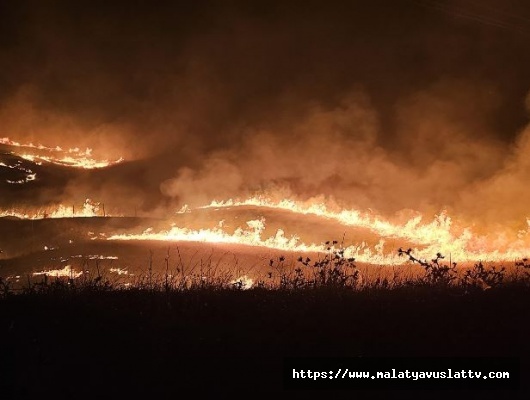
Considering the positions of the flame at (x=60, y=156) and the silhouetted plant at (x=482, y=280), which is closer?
the silhouetted plant at (x=482, y=280)

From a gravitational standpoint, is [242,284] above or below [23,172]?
below

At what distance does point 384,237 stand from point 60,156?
17.4 meters

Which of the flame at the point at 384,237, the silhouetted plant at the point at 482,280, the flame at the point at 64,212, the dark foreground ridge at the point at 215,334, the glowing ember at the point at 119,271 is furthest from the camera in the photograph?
the flame at the point at 64,212

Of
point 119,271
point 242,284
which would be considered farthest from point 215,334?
point 119,271

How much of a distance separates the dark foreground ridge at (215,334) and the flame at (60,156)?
19225mm

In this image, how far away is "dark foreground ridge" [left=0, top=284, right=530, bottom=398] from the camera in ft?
17.2

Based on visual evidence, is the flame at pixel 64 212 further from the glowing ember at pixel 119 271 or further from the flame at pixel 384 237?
the glowing ember at pixel 119 271

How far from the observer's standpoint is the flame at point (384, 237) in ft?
56.6

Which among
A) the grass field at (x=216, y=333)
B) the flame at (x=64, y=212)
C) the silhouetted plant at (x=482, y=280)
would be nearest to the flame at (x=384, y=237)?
the flame at (x=64, y=212)

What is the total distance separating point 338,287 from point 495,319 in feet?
7.84

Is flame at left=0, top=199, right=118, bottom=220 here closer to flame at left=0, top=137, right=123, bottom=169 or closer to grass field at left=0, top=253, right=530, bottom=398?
flame at left=0, top=137, right=123, bottom=169

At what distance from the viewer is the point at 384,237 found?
18.3 meters

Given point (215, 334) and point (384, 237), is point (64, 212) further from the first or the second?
point (215, 334)

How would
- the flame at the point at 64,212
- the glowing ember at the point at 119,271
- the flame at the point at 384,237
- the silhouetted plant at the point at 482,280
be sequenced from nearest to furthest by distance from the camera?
the silhouetted plant at the point at 482,280 → the glowing ember at the point at 119,271 → the flame at the point at 384,237 → the flame at the point at 64,212
